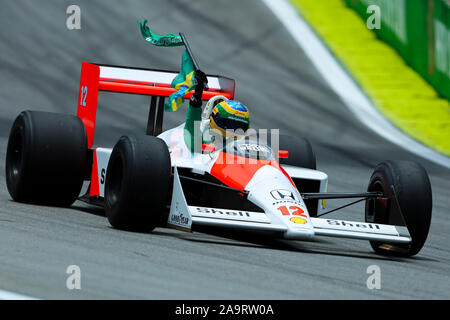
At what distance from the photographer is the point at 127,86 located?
1029cm

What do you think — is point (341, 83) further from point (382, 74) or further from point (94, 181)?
point (94, 181)

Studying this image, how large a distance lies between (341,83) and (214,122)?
11.5 m

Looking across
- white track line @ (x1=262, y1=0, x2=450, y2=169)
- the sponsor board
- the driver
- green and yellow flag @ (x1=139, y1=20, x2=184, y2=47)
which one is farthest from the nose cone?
white track line @ (x1=262, y1=0, x2=450, y2=169)

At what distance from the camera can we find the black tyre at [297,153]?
10.4m

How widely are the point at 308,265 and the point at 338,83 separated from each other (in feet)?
43.4

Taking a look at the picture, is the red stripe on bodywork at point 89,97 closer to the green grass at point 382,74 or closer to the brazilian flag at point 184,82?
the brazilian flag at point 184,82

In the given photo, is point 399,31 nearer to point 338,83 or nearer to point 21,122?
point 338,83

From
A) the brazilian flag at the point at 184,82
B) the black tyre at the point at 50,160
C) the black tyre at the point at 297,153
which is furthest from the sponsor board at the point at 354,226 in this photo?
the black tyre at the point at 50,160

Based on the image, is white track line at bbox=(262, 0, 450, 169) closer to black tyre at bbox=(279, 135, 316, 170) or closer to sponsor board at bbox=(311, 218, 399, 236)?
black tyre at bbox=(279, 135, 316, 170)

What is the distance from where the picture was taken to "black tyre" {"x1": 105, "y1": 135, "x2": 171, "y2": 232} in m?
7.83

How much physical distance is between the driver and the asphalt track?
969 mm

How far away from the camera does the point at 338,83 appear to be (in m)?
20.2
